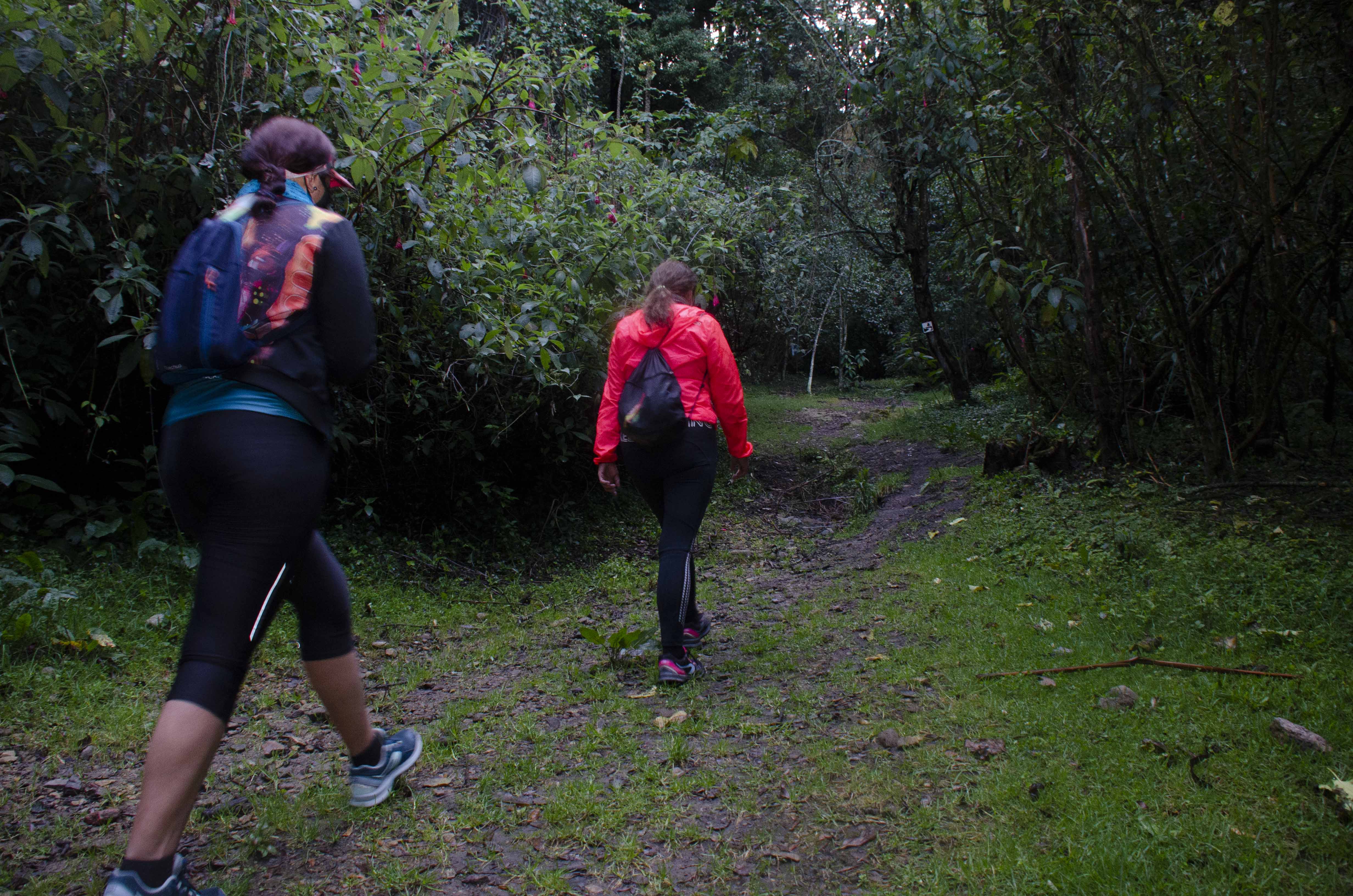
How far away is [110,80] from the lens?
408 centimetres

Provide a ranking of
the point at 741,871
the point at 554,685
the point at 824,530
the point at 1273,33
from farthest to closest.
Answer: the point at 824,530, the point at 1273,33, the point at 554,685, the point at 741,871

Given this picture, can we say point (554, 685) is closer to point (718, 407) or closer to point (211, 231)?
point (718, 407)

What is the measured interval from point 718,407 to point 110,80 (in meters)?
3.35

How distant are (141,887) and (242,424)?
100 cm

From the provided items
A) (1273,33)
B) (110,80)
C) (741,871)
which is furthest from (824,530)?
(110,80)

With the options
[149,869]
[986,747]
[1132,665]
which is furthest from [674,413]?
[149,869]

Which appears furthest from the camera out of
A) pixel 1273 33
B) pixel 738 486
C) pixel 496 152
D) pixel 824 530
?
pixel 738 486

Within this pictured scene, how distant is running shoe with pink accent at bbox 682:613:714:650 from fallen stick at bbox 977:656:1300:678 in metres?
1.27

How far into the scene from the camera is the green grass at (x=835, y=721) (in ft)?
7.30

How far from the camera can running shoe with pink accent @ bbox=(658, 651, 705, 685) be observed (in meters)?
3.63

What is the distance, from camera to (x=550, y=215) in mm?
5793

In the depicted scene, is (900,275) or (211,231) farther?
(900,275)

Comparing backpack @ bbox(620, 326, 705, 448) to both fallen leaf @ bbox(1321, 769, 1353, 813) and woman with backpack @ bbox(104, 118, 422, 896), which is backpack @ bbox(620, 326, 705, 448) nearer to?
woman with backpack @ bbox(104, 118, 422, 896)

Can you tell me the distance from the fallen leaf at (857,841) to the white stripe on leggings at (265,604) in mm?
1625
